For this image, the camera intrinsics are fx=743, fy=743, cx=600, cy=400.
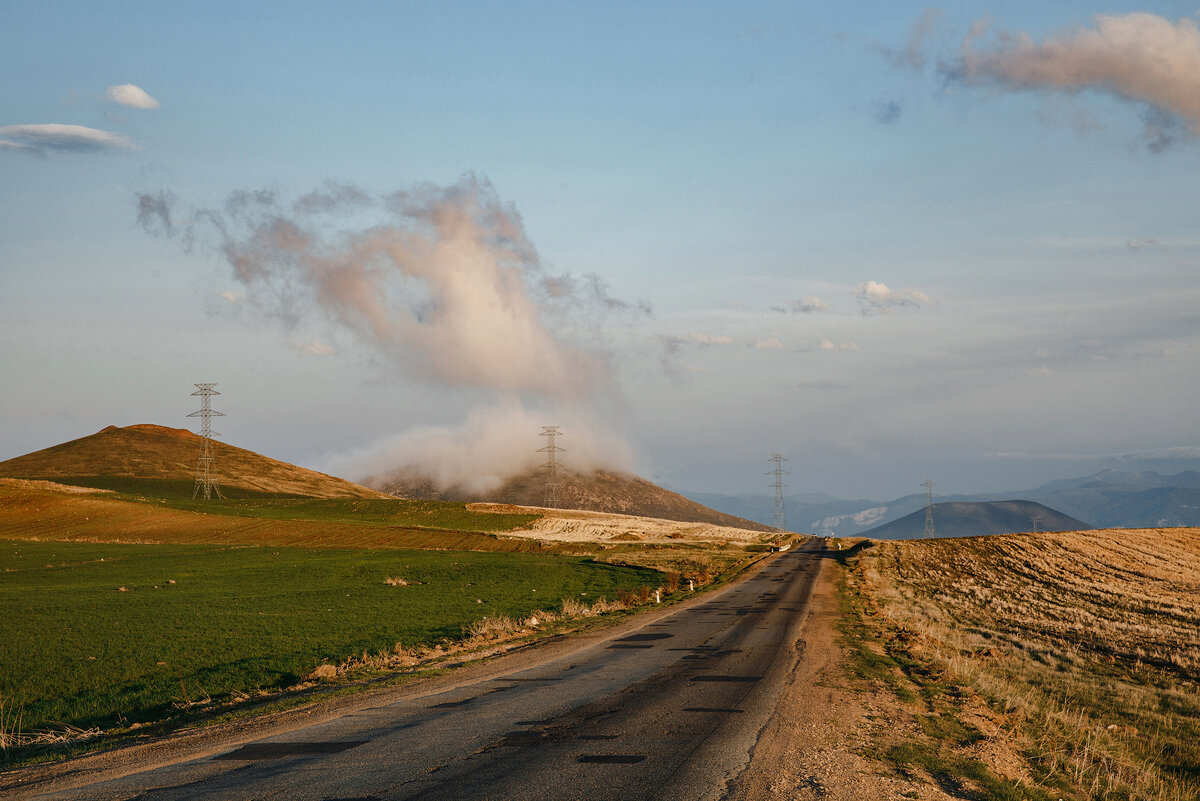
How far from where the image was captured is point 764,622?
123 feet

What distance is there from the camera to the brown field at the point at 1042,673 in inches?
607

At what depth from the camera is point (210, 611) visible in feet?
140

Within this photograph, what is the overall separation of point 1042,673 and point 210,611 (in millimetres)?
42548

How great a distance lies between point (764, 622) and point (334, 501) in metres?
141

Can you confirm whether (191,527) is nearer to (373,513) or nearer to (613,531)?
(373,513)

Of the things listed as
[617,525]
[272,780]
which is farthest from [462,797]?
[617,525]

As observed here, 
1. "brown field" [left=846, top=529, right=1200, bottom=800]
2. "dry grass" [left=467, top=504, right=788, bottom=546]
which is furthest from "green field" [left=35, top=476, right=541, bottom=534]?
"brown field" [left=846, top=529, right=1200, bottom=800]

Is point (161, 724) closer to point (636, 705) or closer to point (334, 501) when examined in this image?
point (636, 705)

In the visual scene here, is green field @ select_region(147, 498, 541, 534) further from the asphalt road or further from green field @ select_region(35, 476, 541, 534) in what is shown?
the asphalt road

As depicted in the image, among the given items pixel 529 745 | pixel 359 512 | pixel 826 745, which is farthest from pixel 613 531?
pixel 529 745

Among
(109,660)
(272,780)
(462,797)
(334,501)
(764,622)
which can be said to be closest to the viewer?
(462,797)

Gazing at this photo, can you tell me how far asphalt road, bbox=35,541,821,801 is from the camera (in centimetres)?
1236

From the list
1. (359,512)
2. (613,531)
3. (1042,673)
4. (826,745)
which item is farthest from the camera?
(359,512)

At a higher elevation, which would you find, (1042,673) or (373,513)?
(373,513)
